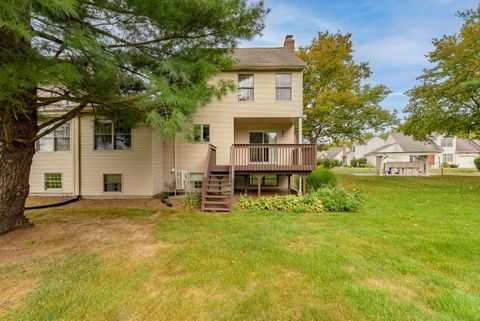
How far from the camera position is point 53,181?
1010cm

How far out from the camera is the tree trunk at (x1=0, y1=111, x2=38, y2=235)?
195 inches

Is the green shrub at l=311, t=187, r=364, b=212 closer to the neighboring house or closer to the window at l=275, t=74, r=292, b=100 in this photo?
the window at l=275, t=74, r=292, b=100

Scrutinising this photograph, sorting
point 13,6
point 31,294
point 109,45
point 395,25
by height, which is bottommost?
point 31,294

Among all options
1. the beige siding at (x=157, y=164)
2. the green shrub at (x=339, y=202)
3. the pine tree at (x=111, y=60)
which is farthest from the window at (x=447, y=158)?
the pine tree at (x=111, y=60)

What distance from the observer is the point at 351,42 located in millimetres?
18516

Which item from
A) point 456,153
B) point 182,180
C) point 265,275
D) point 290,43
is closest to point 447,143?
point 456,153

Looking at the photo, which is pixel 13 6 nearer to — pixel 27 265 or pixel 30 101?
pixel 30 101

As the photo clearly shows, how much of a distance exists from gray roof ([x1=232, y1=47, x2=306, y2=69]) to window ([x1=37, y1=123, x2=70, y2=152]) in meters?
8.49

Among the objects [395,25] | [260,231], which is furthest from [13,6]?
[395,25]

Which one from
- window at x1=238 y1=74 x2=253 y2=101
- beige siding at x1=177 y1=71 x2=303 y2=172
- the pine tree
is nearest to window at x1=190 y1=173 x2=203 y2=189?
beige siding at x1=177 y1=71 x2=303 y2=172

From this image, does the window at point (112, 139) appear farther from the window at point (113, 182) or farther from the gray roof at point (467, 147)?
the gray roof at point (467, 147)

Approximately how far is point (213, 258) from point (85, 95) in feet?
14.1

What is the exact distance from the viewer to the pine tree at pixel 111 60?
138 inches

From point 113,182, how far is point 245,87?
25.2 ft
